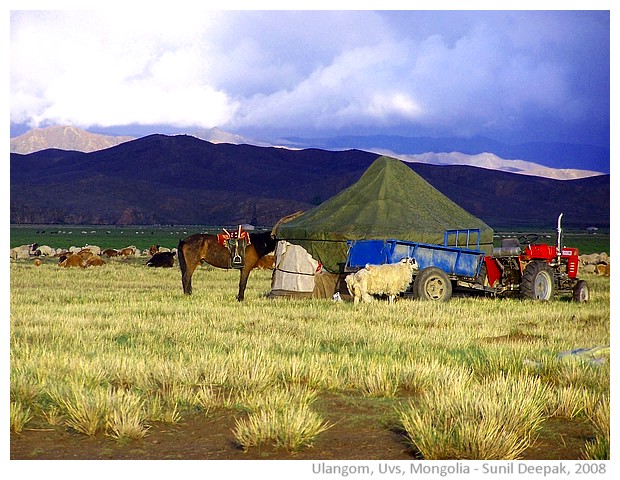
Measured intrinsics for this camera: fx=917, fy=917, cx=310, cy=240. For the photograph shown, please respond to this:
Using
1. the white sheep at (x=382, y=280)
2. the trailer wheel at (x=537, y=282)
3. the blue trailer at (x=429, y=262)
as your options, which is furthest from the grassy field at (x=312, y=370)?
the trailer wheel at (x=537, y=282)

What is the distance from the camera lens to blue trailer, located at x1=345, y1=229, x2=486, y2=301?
18.8 meters

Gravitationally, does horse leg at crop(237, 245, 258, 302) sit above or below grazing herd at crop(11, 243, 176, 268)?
above

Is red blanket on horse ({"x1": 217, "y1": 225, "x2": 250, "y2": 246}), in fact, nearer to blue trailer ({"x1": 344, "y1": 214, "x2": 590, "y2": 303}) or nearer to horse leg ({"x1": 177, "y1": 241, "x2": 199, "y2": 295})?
horse leg ({"x1": 177, "y1": 241, "x2": 199, "y2": 295})

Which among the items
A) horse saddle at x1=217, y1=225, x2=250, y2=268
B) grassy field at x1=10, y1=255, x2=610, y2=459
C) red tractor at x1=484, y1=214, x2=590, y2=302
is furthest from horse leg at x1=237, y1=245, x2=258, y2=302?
red tractor at x1=484, y1=214, x2=590, y2=302

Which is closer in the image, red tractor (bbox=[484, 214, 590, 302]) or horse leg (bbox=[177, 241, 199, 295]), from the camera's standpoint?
red tractor (bbox=[484, 214, 590, 302])

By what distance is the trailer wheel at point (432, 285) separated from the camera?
61.0 feet

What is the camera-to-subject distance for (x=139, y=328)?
14234 millimetres

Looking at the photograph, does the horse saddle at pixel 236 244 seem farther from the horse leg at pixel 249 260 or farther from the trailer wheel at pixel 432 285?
the trailer wheel at pixel 432 285

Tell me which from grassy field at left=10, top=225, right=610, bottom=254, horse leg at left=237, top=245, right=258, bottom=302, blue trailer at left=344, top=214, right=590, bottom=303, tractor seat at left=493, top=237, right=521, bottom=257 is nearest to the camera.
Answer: blue trailer at left=344, top=214, right=590, bottom=303

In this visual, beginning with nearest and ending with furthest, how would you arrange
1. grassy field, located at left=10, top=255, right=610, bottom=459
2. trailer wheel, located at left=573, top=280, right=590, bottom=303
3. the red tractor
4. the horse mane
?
grassy field, located at left=10, top=255, right=610, bottom=459, the red tractor, trailer wheel, located at left=573, top=280, right=590, bottom=303, the horse mane

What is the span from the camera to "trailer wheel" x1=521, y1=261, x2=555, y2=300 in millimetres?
→ 19312

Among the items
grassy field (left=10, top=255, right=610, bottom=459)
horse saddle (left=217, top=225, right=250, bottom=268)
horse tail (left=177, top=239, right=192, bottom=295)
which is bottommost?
grassy field (left=10, top=255, right=610, bottom=459)

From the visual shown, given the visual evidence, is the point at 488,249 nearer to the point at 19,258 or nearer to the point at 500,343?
the point at 500,343
